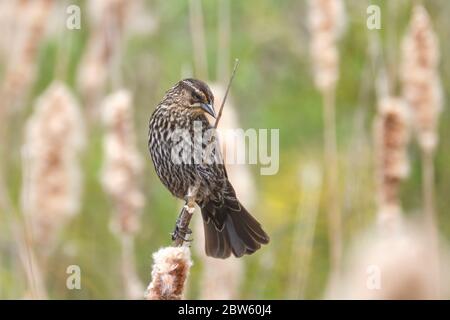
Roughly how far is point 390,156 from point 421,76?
0.29 metres

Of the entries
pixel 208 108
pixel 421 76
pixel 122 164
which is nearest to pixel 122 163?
pixel 122 164

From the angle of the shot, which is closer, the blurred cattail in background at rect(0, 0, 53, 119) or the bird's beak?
the bird's beak

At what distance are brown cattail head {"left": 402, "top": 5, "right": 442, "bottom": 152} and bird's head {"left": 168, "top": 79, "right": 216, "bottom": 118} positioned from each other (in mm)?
954

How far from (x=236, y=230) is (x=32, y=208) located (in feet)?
2.68

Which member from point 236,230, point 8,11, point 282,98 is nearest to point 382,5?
point 282,98

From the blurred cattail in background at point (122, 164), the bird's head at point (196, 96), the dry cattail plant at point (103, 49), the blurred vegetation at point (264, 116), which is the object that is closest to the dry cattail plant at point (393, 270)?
the blurred vegetation at point (264, 116)

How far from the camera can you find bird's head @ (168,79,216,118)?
2047 mm

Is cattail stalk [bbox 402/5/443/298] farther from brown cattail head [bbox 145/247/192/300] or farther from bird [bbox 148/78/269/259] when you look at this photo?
brown cattail head [bbox 145/247/192/300]

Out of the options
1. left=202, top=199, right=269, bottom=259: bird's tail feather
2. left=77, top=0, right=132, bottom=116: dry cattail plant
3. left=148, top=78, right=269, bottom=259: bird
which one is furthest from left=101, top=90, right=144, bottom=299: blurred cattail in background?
left=77, top=0, right=132, bottom=116: dry cattail plant

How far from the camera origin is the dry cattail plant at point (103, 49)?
300 cm

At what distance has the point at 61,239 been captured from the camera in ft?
12.8

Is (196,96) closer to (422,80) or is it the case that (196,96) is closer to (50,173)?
(50,173)

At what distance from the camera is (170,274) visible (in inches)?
62.9
